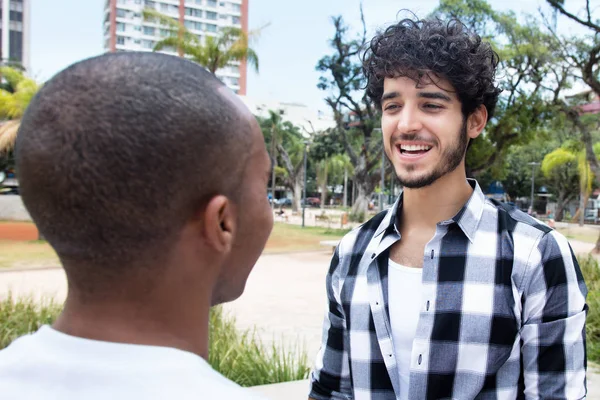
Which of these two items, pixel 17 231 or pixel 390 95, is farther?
pixel 17 231

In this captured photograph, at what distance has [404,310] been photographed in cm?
186

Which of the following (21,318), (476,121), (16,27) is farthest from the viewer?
(16,27)

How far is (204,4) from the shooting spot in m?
91.6

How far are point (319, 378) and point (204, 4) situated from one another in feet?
317

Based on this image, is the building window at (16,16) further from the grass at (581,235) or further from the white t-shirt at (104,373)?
the white t-shirt at (104,373)

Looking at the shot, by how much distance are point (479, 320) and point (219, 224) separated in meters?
1.16

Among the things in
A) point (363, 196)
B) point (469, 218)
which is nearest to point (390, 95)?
point (469, 218)

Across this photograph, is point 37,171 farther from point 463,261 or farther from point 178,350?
point 463,261

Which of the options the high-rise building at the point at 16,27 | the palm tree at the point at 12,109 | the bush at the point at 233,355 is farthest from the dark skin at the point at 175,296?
the high-rise building at the point at 16,27

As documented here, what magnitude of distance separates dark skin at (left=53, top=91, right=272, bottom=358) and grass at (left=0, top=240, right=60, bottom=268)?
12.8 meters

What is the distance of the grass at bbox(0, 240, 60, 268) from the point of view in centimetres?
1384

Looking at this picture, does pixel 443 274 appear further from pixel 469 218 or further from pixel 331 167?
pixel 331 167

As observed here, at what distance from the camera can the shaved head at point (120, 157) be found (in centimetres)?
77

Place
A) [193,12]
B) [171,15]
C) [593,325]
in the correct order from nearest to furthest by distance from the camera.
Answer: [593,325] < [171,15] < [193,12]
